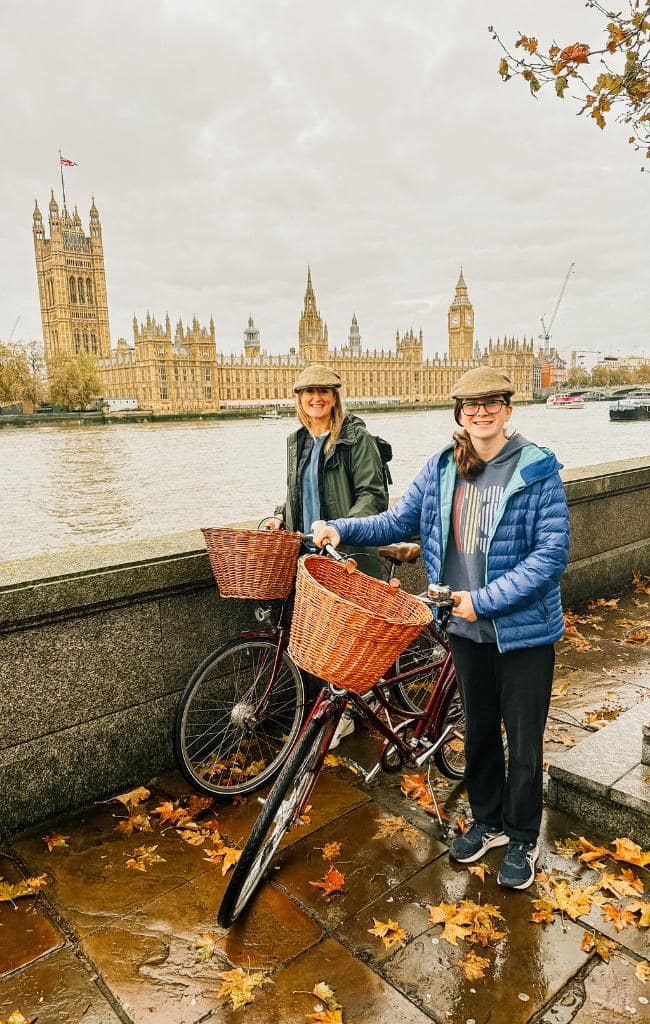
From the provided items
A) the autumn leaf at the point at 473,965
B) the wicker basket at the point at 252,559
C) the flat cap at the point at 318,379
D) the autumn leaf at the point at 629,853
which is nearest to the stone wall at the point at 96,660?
the wicker basket at the point at 252,559

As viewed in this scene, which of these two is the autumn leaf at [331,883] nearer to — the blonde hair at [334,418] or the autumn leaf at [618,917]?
the autumn leaf at [618,917]

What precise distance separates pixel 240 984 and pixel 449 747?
180 cm

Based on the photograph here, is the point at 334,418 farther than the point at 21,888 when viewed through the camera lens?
Yes

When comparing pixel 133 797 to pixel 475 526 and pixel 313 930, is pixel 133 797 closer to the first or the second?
pixel 313 930

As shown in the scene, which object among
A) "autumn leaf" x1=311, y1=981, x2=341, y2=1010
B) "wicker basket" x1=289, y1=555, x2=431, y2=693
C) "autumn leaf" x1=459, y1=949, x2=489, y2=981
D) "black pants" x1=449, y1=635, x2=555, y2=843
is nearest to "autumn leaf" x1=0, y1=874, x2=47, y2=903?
"autumn leaf" x1=311, y1=981, x2=341, y2=1010

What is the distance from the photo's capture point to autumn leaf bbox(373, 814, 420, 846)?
2984 millimetres

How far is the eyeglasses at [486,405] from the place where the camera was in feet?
7.96

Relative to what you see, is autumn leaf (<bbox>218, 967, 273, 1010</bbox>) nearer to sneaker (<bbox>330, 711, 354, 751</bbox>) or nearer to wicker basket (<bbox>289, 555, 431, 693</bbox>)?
wicker basket (<bbox>289, 555, 431, 693</bbox>)

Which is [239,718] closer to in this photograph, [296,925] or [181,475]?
[296,925]

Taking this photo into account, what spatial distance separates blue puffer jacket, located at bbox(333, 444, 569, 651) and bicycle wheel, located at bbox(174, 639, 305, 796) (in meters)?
1.26

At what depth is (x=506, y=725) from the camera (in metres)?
2.68

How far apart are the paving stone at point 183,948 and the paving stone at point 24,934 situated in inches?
5.8

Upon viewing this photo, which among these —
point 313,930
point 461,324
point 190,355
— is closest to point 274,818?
point 313,930

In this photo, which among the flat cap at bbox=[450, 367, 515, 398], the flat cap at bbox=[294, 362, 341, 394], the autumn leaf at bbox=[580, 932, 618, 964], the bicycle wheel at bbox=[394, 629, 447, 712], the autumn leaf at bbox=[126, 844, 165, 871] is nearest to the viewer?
the autumn leaf at bbox=[580, 932, 618, 964]
